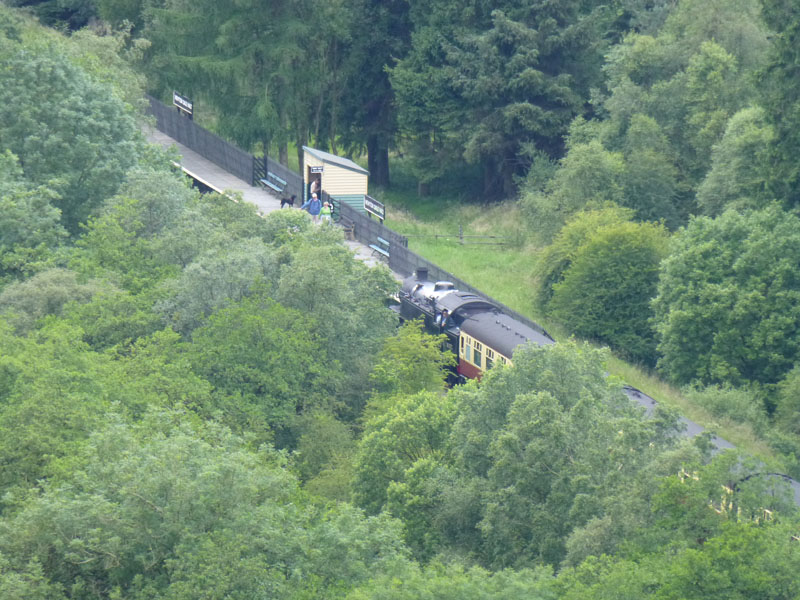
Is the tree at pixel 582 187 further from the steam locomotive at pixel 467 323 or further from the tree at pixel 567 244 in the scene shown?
the steam locomotive at pixel 467 323

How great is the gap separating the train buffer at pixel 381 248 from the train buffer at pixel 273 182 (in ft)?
26.0

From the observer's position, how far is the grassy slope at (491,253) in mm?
43009

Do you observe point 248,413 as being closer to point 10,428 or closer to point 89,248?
point 10,428

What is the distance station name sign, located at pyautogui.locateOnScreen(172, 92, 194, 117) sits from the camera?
2488 inches

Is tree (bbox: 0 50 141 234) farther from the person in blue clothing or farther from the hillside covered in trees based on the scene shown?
the person in blue clothing

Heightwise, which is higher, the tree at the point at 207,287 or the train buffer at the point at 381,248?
the tree at the point at 207,287

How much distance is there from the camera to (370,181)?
245 ft

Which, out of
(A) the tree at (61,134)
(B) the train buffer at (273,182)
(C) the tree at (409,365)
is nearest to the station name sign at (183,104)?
(B) the train buffer at (273,182)

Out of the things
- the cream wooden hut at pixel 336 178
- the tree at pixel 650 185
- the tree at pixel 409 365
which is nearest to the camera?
the tree at pixel 409 365

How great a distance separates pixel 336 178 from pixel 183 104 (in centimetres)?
1285

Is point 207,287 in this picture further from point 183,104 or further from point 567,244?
point 183,104

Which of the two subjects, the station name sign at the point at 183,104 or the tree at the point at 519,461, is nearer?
the tree at the point at 519,461

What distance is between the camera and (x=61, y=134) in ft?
153

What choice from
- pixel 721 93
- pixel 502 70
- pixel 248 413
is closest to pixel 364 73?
pixel 502 70
